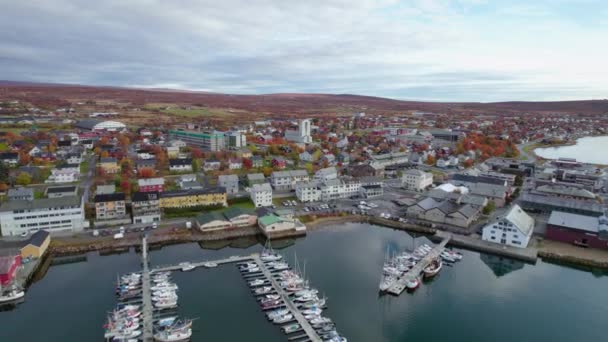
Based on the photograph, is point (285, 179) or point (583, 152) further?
point (583, 152)

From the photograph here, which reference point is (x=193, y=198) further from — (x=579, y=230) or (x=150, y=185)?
(x=579, y=230)

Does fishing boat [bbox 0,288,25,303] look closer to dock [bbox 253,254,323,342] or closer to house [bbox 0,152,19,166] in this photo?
dock [bbox 253,254,323,342]

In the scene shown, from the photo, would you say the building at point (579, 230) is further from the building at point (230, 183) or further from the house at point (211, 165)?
the house at point (211, 165)

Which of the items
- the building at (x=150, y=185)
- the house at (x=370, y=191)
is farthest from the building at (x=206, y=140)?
the house at (x=370, y=191)

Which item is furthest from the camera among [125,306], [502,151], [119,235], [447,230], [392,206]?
[502,151]

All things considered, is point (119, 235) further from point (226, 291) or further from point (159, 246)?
point (226, 291)

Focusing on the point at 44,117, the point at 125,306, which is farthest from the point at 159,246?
the point at 44,117

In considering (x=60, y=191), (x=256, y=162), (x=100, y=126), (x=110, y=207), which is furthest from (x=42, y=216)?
(x=100, y=126)
